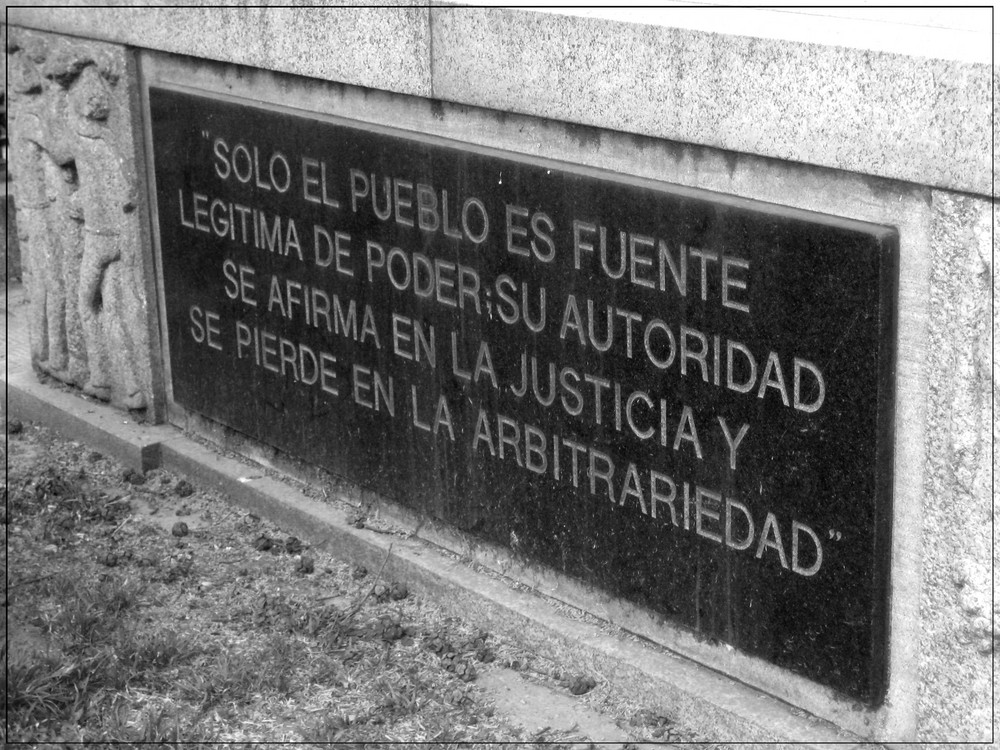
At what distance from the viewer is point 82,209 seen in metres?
5.79

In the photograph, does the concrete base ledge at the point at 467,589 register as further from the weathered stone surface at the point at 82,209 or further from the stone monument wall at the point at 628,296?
the weathered stone surface at the point at 82,209

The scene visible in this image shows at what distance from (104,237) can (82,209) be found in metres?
0.17

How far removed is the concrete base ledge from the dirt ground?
2.1 inches

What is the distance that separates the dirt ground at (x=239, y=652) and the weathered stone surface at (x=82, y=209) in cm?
84

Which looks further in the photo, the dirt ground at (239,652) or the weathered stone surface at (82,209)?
the weathered stone surface at (82,209)

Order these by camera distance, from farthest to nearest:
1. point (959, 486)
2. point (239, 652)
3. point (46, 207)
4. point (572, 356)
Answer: point (46, 207) → point (239, 652) → point (572, 356) → point (959, 486)

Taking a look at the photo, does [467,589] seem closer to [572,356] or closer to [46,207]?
[572,356]

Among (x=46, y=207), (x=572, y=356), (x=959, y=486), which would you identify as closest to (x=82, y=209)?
(x=46, y=207)

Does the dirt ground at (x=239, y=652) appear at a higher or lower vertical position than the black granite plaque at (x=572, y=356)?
lower

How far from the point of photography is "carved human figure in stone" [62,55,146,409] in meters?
5.60

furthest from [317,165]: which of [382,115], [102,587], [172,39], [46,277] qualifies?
[46,277]

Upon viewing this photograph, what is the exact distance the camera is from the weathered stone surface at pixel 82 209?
18.4 ft

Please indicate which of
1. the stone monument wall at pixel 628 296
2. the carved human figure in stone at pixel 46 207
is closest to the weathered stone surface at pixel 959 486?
the stone monument wall at pixel 628 296

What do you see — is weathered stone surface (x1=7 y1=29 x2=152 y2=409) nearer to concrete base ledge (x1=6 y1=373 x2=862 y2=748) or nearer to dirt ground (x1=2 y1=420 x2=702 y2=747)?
concrete base ledge (x1=6 y1=373 x2=862 y2=748)
